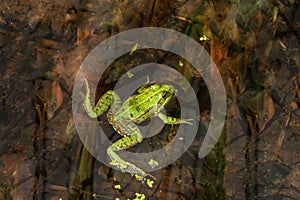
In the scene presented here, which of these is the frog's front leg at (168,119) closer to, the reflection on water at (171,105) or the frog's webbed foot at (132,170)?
the reflection on water at (171,105)

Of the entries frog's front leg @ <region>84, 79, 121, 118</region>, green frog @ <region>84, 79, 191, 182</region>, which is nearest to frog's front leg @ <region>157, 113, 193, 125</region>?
green frog @ <region>84, 79, 191, 182</region>

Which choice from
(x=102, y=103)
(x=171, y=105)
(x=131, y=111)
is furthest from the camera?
(x=171, y=105)

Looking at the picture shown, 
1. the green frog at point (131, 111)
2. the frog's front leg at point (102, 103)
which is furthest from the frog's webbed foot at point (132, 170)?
the frog's front leg at point (102, 103)

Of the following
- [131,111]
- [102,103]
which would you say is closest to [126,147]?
[131,111]

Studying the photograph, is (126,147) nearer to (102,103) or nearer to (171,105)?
(102,103)

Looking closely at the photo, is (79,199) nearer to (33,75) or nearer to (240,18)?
(33,75)

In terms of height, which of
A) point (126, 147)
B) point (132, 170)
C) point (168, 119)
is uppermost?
point (168, 119)

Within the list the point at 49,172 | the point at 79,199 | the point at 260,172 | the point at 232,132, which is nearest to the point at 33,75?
the point at 49,172
